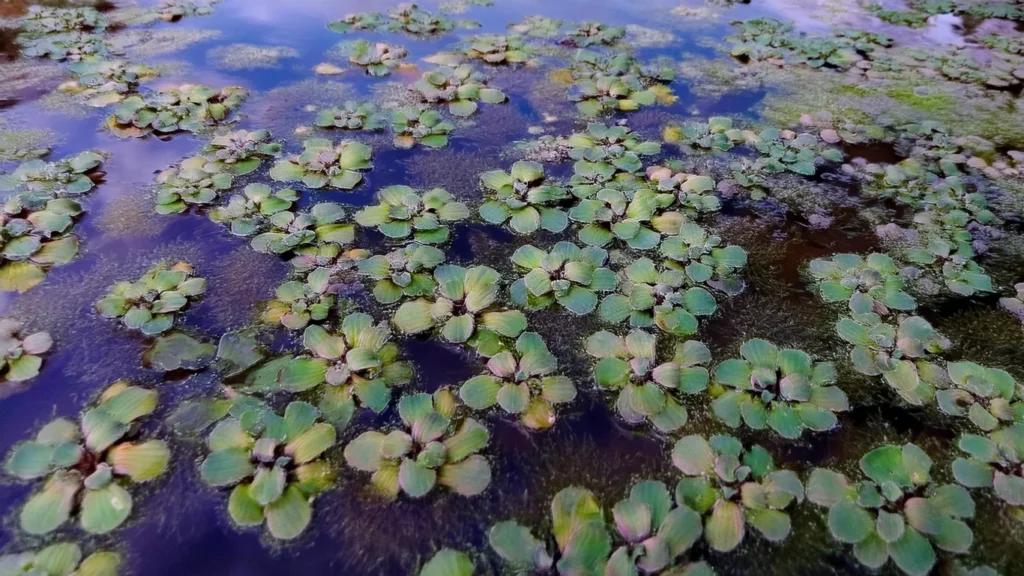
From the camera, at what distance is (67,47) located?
3.90m

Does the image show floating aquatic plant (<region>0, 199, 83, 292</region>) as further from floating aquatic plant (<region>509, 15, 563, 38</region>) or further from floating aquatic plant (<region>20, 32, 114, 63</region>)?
floating aquatic plant (<region>509, 15, 563, 38</region>)

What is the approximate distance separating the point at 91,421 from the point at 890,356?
251 centimetres

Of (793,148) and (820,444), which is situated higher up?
(793,148)

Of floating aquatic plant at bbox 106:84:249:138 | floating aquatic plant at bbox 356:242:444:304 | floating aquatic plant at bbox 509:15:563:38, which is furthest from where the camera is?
floating aquatic plant at bbox 509:15:563:38

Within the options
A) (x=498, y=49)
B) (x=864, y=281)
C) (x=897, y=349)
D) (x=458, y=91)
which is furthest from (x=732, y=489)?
(x=498, y=49)

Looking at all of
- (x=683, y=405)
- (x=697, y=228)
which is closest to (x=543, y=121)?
(x=697, y=228)

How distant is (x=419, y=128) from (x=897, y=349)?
2.41 meters

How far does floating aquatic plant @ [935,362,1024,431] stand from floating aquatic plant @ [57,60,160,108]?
4.20m

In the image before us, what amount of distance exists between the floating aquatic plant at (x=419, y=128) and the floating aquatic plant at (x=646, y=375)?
5.41 feet

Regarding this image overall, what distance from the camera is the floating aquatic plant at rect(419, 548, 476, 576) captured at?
4.59 feet

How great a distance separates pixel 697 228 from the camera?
243 centimetres

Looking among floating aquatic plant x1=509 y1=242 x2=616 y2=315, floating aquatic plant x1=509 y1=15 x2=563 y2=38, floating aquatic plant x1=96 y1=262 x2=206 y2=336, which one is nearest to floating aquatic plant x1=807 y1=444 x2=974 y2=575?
floating aquatic plant x1=509 y1=242 x2=616 y2=315

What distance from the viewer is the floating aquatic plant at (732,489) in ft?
4.91

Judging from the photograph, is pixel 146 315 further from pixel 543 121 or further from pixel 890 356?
pixel 890 356
